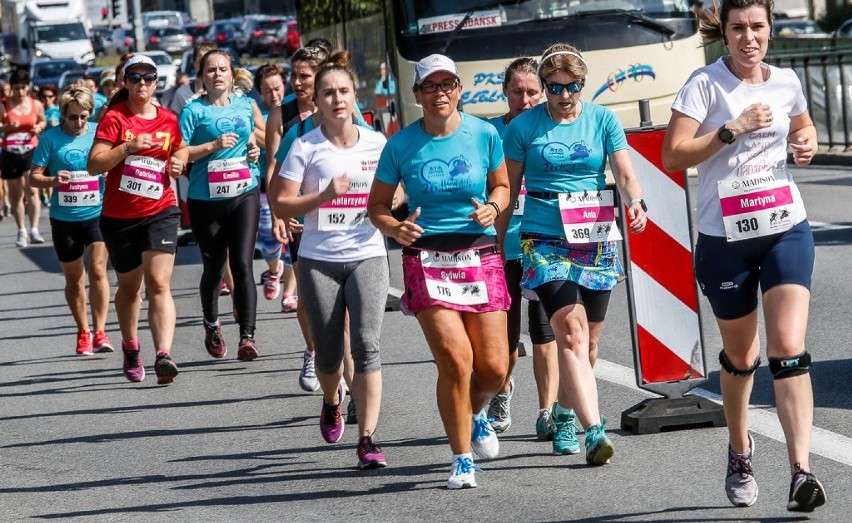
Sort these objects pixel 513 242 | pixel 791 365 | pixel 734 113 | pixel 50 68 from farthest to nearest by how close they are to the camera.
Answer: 1. pixel 50 68
2. pixel 513 242
3. pixel 734 113
4. pixel 791 365

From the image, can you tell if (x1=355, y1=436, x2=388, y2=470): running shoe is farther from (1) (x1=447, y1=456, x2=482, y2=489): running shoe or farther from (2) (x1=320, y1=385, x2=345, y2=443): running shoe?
(1) (x1=447, y1=456, x2=482, y2=489): running shoe

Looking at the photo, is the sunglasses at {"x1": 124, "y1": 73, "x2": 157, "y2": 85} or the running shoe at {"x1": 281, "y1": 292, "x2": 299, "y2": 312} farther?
the running shoe at {"x1": 281, "y1": 292, "x2": 299, "y2": 312}

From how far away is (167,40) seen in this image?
2741 inches

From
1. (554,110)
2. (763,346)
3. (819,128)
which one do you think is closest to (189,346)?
(763,346)

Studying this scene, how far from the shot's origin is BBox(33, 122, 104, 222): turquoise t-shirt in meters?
11.8

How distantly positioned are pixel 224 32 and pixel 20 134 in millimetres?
51532

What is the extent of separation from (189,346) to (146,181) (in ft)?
7.51

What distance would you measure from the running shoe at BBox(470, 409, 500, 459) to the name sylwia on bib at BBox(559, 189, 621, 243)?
88 centimetres

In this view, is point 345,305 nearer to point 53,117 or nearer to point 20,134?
point 53,117

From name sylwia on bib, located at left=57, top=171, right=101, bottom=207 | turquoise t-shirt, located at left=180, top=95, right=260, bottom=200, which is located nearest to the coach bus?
name sylwia on bib, located at left=57, top=171, right=101, bottom=207

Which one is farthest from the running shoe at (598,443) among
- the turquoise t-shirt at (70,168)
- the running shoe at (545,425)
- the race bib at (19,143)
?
the race bib at (19,143)

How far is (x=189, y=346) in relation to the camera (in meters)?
12.1

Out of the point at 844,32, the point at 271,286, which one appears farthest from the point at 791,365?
the point at 844,32

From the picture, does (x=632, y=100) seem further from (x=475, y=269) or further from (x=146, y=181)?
(x=475, y=269)
